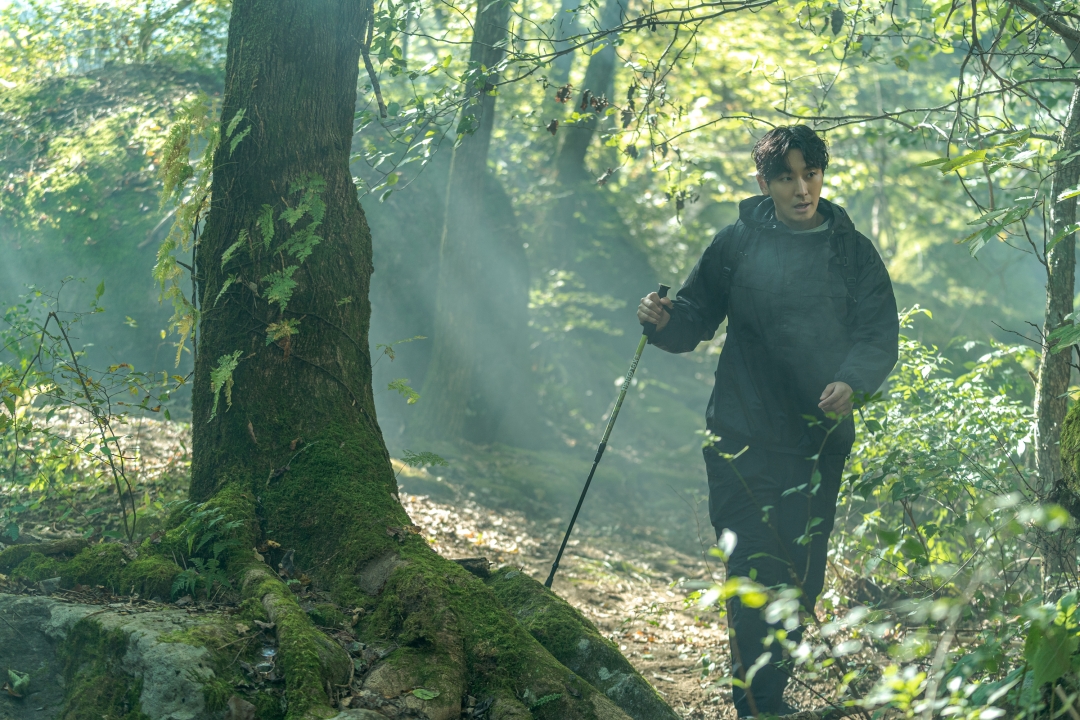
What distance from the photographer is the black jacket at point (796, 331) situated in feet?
13.0

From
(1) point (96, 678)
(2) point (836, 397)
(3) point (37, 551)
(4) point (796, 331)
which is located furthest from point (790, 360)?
(3) point (37, 551)

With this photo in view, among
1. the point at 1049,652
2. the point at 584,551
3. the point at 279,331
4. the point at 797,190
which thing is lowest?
the point at 584,551

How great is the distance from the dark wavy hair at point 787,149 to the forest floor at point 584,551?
5.79ft

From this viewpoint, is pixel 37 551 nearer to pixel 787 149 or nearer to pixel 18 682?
pixel 18 682

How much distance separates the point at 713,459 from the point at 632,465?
9.56 metres

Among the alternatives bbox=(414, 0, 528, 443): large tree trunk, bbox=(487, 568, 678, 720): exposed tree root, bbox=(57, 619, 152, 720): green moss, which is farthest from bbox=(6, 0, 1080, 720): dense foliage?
bbox=(487, 568, 678, 720): exposed tree root

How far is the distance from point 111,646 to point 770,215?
344cm

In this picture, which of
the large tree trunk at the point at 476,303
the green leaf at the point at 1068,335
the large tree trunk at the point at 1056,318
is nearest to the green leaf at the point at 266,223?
the green leaf at the point at 1068,335

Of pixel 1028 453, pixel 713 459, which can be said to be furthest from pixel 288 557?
pixel 1028 453

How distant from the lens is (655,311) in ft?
14.0

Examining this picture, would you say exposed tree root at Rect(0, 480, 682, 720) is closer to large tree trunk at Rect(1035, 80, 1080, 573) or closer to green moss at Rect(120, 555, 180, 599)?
green moss at Rect(120, 555, 180, 599)

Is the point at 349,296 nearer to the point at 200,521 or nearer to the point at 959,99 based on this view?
the point at 200,521

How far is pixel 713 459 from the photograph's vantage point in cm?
416

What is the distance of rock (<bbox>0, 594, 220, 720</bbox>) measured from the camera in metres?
2.52
